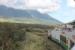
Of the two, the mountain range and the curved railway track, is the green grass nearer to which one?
the curved railway track

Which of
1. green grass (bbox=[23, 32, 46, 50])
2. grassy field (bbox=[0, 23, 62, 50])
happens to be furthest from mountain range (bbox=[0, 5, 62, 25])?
green grass (bbox=[23, 32, 46, 50])

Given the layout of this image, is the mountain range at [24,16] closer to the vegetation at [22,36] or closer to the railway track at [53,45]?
the vegetation at [22,36]

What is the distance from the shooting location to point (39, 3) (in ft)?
7.13

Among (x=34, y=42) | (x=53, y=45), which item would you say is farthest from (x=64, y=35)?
(x=34, y=42)

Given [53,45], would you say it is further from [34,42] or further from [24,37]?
[24,37]

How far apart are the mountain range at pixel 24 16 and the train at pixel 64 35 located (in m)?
0.10

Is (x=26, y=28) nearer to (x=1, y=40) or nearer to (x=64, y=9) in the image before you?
(x=1, y=40)

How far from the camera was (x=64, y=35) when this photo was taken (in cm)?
214

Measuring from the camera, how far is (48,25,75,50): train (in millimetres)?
2121

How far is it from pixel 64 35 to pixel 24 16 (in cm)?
56

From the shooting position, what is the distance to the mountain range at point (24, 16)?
7.06 feet

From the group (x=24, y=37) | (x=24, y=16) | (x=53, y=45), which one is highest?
(x=24, y=16)

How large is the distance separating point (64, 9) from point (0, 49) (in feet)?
3.09

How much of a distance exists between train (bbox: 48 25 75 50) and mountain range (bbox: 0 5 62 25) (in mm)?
103
